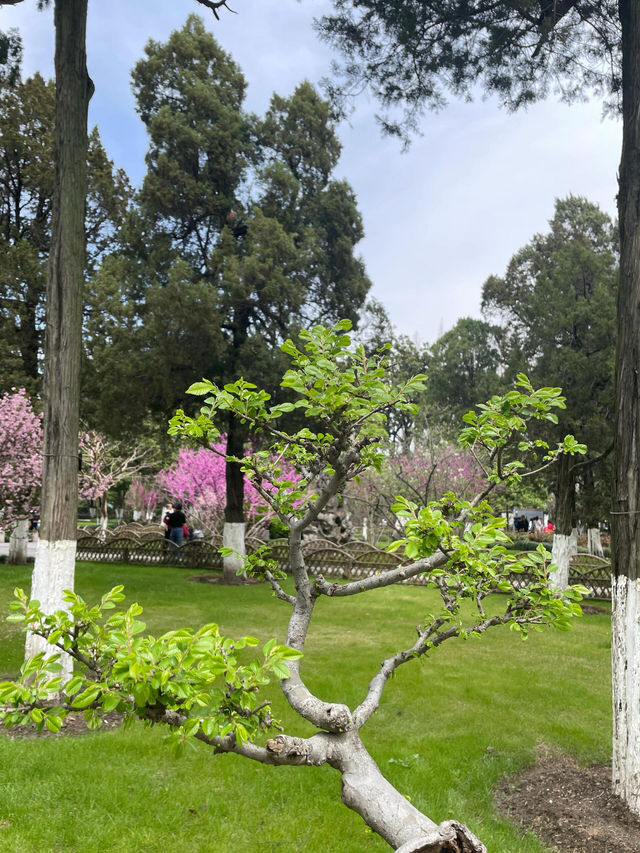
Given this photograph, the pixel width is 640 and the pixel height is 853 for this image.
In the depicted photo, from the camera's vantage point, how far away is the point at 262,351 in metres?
11.9

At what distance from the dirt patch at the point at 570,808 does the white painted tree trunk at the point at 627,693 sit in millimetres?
159

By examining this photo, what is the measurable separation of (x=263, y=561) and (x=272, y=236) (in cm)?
999

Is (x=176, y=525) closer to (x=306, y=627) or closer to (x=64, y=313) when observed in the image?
(x=64, y=313)

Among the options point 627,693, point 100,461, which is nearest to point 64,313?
point 627,693

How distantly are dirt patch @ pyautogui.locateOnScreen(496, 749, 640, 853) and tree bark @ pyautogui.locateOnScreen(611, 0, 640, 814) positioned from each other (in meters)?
0.18

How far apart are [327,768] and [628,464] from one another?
3.07 metres

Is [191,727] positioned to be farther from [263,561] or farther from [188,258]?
[188,258]

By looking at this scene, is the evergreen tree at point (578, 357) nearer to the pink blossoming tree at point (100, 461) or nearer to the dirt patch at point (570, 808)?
the dirt patch at point (570, 808)

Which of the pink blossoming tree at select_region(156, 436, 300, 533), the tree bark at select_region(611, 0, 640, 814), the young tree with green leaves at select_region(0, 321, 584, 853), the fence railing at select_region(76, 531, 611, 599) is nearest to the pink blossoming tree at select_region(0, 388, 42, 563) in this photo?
the fence railing at select_region(76, 531, 611, 599)

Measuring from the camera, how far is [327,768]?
4328mm

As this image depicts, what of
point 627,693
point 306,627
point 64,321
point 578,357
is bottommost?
point 627,693

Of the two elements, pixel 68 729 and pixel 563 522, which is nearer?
pixel 68 729

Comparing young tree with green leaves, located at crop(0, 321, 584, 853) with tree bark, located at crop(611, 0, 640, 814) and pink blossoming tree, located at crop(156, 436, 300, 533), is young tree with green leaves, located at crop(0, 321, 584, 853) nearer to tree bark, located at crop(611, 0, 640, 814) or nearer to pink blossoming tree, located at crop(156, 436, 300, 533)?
tree bark, located at crop(611, 0, 640, 814)

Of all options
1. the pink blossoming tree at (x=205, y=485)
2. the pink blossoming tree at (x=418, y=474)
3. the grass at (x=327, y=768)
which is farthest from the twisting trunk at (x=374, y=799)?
the pink blossoming tree at (x=418, y=474)
